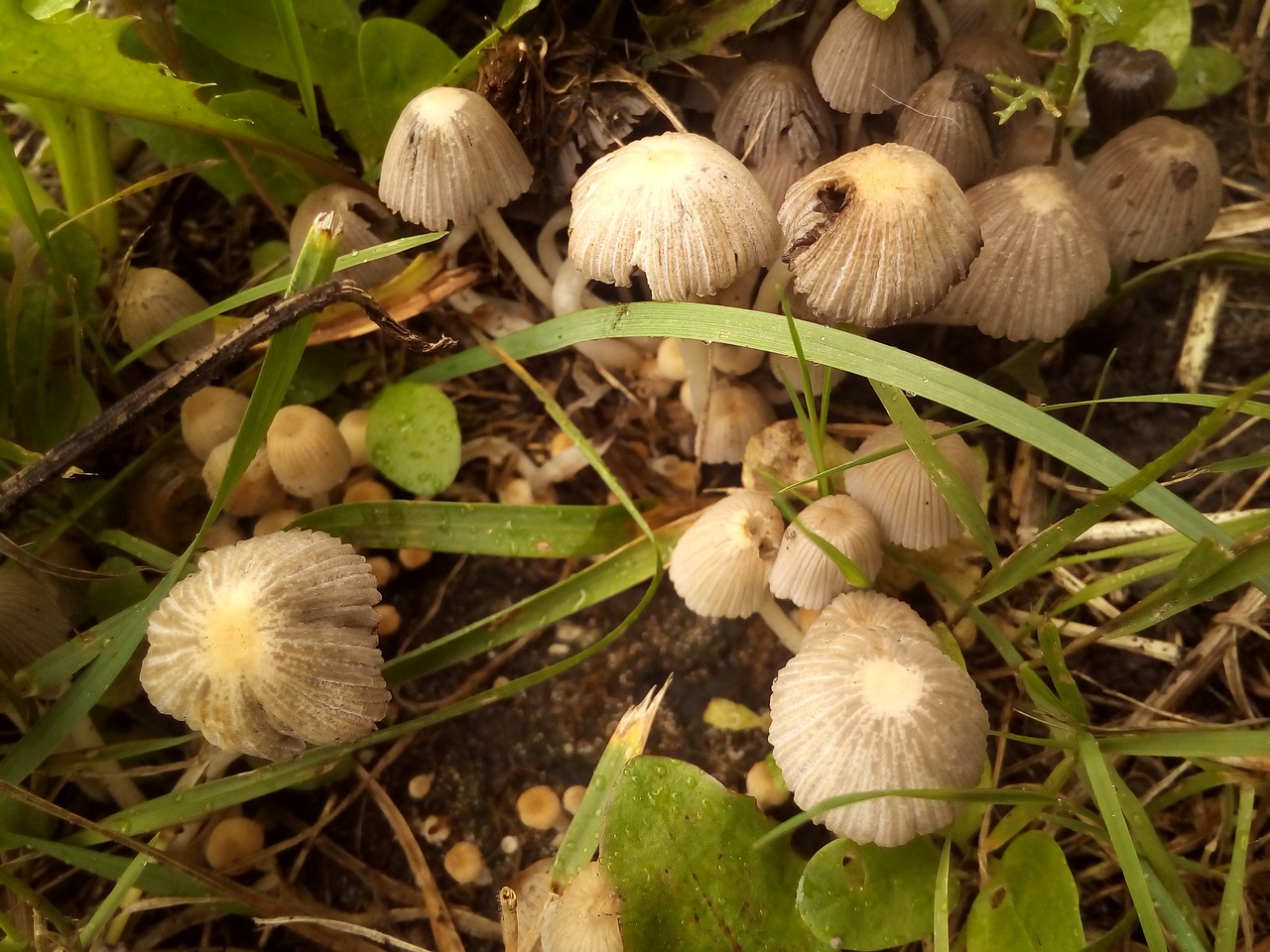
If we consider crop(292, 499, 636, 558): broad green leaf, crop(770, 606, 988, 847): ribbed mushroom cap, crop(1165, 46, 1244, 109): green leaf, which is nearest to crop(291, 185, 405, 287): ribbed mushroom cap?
crop(292, 499, 636, 558): broad green leaf

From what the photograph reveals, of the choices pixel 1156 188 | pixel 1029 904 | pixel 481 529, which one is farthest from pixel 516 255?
pixel 1029 904

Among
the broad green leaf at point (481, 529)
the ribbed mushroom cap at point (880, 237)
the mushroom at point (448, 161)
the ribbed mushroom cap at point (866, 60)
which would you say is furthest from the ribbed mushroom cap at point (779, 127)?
the broad green leaf at point (481, 529)

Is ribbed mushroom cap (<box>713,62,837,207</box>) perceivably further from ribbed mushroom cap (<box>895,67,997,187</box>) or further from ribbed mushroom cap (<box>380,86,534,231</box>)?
ribbed mushroom cap (<box>380,86,534,231</box>)

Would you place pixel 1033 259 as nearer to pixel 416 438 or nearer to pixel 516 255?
pixel 516 255

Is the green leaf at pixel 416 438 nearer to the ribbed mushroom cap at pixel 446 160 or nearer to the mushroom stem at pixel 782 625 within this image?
the ribbed mushroom cap at pixel 446 160

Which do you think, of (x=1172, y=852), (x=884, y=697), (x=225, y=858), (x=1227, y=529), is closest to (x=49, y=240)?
(x=225, y=858)
